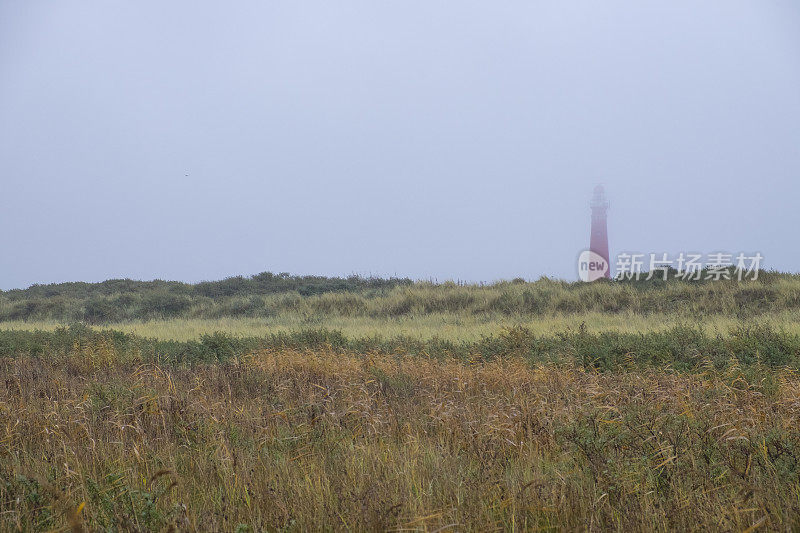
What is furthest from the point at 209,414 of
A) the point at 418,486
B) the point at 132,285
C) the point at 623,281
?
the point at 132,285

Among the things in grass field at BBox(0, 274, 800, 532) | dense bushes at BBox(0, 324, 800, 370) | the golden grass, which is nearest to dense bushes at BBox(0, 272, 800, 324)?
dense bushes at BBox(0, 324, 800, 370)

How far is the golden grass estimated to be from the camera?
3158 mm

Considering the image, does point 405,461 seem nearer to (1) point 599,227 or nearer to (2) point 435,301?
(2) point 435,301

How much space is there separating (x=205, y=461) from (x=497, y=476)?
2.17 m

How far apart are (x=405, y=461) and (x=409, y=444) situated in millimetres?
663

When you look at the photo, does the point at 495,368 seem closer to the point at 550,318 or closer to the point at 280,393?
the point at 280,393

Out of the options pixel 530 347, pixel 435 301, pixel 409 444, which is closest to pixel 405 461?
pixel 409 444

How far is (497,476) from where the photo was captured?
3.88 meters

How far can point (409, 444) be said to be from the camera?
4594 millimetres

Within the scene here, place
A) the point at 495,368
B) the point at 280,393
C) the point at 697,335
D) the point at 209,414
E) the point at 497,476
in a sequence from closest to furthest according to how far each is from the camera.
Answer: the point at 497,476 → the point at 209,414 → the point at 280,393 → the point at 495,368 → the point at 697,335

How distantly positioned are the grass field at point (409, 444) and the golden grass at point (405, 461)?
0.02 m

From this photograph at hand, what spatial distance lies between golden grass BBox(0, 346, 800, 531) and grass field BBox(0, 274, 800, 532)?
0.02m

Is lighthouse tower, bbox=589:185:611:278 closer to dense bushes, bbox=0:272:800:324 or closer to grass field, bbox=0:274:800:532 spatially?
dense bushes, bbox=0:272:800:324

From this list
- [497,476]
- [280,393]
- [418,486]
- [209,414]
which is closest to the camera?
[418,486]
